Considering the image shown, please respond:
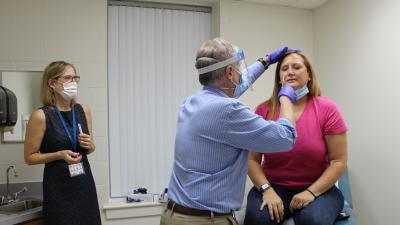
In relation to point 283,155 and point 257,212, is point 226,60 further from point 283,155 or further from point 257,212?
point 257,212

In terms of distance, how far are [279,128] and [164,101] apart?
6.24 feet

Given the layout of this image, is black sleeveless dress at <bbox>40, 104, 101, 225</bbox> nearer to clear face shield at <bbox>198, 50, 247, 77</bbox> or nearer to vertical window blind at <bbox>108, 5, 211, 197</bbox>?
vertical window blind at <bbox>108, 5, 211, 197</bbox>

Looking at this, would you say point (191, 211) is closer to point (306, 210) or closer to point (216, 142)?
point (216, 142)

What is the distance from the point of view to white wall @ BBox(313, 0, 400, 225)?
232 cm

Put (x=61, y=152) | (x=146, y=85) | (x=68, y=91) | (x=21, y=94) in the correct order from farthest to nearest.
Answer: (x=146, y=85) → (x=21, y=94) → (x=68, y=91) → (x=61, y=152)

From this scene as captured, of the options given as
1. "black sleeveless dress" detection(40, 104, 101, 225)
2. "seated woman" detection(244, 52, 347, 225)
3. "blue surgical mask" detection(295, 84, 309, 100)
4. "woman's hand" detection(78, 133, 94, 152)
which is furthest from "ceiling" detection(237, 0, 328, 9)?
"black sleeveless dress" detection(40, 104, 101, 225)

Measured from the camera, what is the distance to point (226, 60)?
1344 millimetres

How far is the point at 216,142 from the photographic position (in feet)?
4.19

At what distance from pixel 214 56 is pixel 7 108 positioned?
4.73 feet

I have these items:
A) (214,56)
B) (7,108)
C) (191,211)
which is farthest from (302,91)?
(7,108)

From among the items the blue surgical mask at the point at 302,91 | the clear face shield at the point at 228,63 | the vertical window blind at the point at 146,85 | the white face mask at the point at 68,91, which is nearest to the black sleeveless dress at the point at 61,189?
the white face mask at the point at 68,91

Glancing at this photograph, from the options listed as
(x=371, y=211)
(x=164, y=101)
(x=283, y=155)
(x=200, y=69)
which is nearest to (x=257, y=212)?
(x=283, y=155)

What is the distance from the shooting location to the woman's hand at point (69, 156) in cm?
189

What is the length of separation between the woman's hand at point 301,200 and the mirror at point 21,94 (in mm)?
1943
